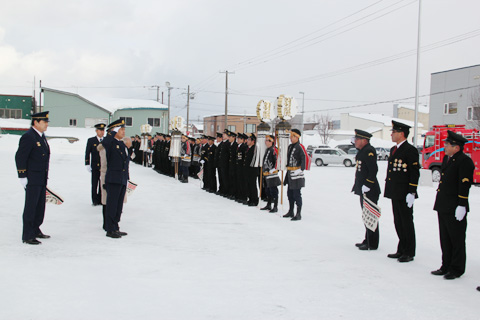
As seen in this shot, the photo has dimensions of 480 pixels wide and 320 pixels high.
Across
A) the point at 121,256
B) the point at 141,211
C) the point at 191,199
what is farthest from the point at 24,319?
the point at 191,199

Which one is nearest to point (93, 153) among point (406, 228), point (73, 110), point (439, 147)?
point (406, 228)

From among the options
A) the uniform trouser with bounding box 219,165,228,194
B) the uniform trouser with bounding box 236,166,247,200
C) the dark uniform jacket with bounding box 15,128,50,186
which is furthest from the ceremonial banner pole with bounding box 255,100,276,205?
the dark uniform jacket with bounding box 15,128,50,186

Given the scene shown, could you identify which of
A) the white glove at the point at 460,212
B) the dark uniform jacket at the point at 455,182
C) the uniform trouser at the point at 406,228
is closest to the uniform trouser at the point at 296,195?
the uniform trouser at the point at 406,228

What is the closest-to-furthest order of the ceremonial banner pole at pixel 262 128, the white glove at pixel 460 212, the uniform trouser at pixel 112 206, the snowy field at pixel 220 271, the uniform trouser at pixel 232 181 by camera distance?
the snowy field at pixel 220 271 < the white glove at pixel 460 212 < the uniform trouser at pixel 112 206 < the ceremonial banner pole at pixel 262 128 < the uniform trouser at pixel 232 181

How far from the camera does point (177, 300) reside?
4363mm

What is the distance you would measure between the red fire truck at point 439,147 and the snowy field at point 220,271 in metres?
9.62

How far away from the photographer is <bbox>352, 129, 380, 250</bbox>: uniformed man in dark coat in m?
6.90

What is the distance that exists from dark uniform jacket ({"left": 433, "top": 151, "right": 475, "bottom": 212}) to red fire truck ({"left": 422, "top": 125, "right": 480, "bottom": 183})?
14.5 m

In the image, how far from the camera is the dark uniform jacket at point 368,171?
691 centimetres

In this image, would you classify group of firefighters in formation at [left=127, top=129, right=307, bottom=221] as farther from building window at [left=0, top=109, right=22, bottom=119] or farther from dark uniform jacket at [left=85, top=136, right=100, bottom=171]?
building window at [left=0, top=109, right=22, bottom=119]

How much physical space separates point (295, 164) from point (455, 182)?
433 cm

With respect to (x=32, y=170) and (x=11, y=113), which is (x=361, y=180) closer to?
(x=32, y=170)

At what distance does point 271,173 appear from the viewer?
1060 centimetres

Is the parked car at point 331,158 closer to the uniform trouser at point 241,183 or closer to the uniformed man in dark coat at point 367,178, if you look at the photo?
the uniform trouser at point 241,183
